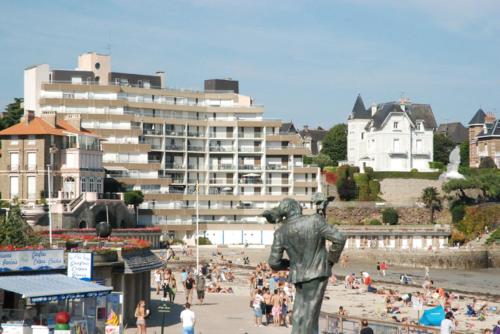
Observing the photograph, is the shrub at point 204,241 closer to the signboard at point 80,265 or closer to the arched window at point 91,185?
the arched window at point 91,185

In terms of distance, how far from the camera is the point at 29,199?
272 feet

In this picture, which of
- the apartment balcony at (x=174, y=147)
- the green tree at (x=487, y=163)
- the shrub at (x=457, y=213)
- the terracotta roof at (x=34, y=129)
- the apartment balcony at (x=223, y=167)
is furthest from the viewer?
the green tree at (x=487, y=163)

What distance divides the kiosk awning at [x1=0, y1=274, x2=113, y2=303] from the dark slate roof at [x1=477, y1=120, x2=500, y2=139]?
112 m

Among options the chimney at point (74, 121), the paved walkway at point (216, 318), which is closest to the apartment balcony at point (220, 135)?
the chimney at point (74, 121)

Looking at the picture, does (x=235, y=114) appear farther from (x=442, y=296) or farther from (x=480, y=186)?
(x=442, y=296)

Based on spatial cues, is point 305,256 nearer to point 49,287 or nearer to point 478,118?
point 49,287

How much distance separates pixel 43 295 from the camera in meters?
23.2

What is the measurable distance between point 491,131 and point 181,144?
4781 cm

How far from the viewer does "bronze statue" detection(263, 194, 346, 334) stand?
12.8 m

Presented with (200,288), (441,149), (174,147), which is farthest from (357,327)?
(441,149)

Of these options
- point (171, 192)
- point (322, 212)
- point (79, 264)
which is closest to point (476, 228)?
point (171, 192)

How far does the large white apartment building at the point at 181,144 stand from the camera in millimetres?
97750

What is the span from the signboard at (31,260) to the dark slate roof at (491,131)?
110554mm

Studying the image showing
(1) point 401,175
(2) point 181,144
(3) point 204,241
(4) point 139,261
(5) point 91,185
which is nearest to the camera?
(4) point 139,261
